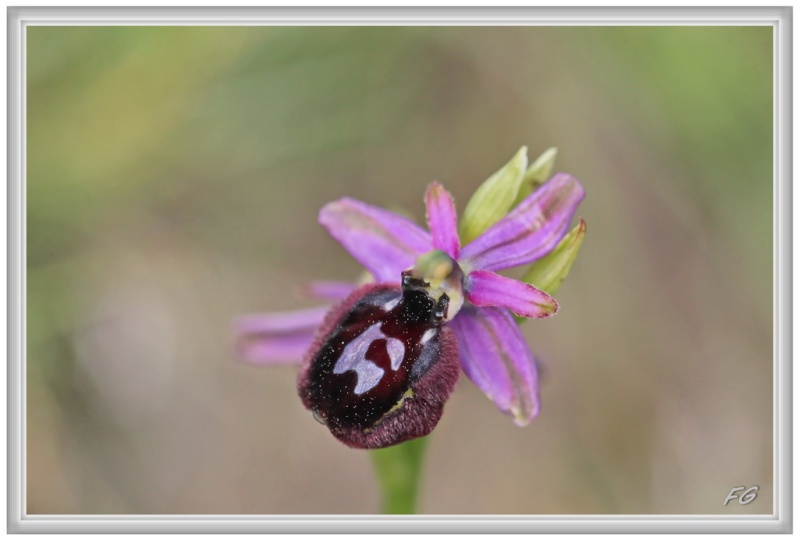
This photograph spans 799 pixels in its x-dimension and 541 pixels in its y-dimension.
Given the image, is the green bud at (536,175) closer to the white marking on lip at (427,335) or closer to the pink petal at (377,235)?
the pink petal at (377,235)

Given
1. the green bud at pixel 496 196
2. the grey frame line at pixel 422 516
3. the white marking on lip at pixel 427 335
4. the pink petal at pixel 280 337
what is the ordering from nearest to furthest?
the white marking on lip at pixel 427 335 < the green bud at pixel 496 196 < the grey frame line at pixel 422 516 < the pink petal at pixel 280 337

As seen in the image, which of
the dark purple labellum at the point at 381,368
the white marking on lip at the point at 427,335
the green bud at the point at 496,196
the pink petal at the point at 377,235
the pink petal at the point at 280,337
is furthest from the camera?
the pink petal at the point at 280,337

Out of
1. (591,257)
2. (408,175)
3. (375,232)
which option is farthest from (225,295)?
(375,232)

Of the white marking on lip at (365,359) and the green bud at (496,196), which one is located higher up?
the green bud at (496,196)

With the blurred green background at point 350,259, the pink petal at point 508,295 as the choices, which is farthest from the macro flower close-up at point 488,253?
the blurred green background at point 350,259

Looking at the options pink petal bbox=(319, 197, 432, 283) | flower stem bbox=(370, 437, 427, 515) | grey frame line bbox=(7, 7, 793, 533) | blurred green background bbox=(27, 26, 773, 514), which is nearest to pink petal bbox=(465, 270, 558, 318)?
pink petal bbox=(319, 197, 432, 283)

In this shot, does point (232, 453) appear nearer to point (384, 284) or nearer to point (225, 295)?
point (225, 295)
